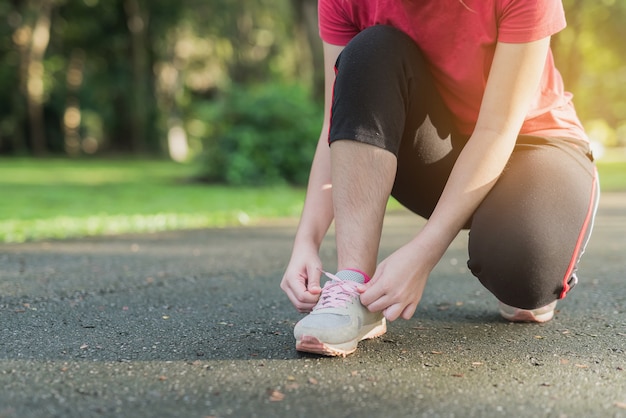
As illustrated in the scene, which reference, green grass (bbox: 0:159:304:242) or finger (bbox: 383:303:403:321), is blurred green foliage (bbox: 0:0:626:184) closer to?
green grass (bbox: 0:159:304:242)

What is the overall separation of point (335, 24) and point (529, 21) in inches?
23.4

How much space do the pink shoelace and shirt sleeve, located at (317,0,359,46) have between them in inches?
30.2

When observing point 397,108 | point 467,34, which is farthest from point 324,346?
point 467,34

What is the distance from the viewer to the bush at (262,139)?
10188 mm

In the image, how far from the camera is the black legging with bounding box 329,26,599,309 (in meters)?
1.85

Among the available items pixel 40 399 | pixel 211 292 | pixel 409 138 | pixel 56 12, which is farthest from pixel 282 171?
pixel 56 12

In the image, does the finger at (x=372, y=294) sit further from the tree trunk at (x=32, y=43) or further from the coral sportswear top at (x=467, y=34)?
the tree trunk at (x=32, y=43)

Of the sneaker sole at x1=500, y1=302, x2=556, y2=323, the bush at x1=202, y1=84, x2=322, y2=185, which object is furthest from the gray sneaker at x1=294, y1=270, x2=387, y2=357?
the bush at x1=202, y1=84, x2=322, y2=185

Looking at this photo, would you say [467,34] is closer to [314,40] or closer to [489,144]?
[489,144]

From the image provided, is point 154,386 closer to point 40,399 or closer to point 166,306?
point 40,399

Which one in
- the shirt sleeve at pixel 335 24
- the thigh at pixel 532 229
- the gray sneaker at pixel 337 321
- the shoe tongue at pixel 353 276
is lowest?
the gray sneaker at pixel 337 321

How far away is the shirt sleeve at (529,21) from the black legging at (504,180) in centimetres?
27

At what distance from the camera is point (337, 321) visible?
1793 mm

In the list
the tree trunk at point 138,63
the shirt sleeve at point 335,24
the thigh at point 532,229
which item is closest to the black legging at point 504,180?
the thigh at point 532,229
